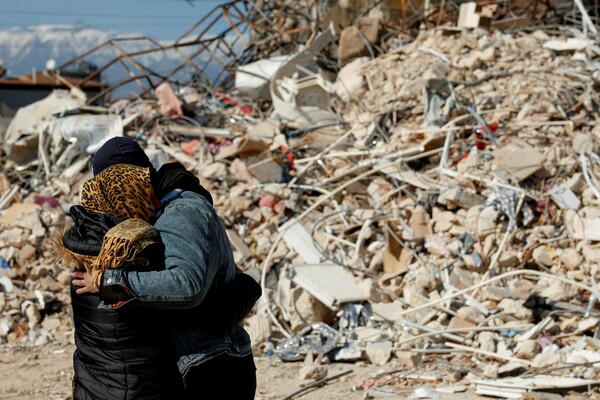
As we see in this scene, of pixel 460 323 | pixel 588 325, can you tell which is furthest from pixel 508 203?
pixel 588 325

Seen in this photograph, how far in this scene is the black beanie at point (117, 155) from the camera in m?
2.74

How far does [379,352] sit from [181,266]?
3409mm

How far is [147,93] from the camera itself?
11.9 m

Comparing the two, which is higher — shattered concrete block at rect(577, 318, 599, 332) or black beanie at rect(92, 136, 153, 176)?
black beanie at rect(92, 136, 153, 176)

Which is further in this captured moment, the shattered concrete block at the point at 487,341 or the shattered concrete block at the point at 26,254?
the shattered concrete block at the point at 26,254

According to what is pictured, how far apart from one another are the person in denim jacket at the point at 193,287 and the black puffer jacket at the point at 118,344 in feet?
0.17

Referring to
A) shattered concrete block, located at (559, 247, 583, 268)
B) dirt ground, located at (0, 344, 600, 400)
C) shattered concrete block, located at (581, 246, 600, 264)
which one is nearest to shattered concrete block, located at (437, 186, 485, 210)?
shattered concrete block, located at (559, 247, 583, 268)

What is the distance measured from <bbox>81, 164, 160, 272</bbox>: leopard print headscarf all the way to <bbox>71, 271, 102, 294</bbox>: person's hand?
1.2 inches

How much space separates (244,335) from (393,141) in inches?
214

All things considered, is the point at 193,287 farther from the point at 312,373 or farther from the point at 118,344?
the point at 312,373

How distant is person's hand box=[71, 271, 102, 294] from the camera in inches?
99.3

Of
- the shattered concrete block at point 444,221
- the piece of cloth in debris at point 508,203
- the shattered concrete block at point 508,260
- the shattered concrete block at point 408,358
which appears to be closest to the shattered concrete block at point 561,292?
the shattered concrete block at point 508,260

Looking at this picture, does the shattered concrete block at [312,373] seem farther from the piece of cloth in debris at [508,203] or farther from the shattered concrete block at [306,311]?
the piece of cloth in debris at [508,203]

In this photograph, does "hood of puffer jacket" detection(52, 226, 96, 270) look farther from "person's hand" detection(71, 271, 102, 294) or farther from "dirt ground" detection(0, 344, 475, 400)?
"dirt ground" detection(0, 344, 475, 400)
